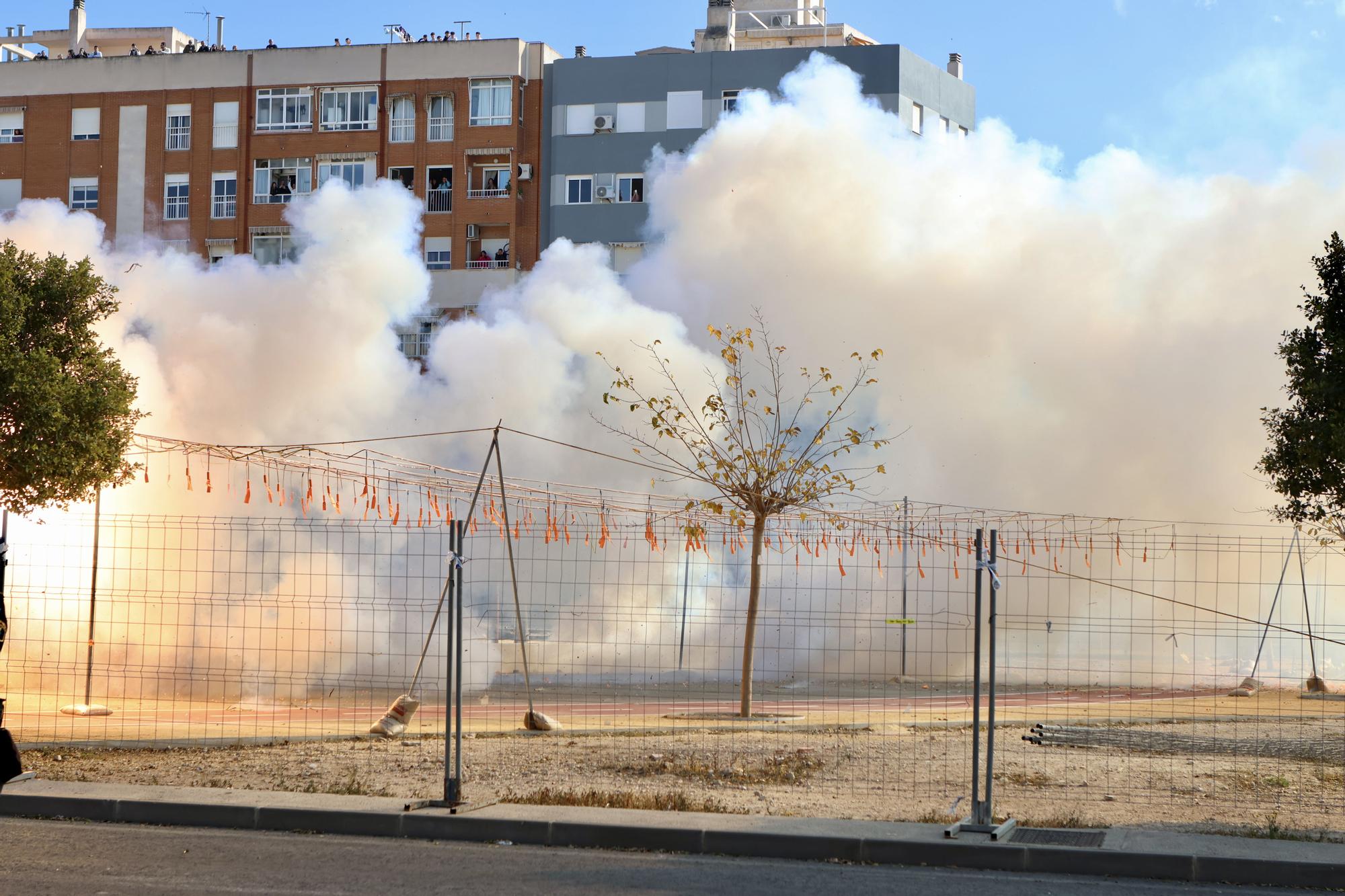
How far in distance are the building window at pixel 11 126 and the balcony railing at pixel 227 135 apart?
657cm

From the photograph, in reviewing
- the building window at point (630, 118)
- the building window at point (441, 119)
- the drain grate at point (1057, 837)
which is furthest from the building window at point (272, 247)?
the drain grate at point (1057, 837)

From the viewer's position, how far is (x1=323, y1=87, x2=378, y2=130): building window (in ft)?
143

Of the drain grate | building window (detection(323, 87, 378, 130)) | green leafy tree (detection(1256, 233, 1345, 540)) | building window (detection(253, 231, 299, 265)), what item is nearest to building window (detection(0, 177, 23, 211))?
building window (detection(253, 231, 299, 265))

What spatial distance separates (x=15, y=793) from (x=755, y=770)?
551cm

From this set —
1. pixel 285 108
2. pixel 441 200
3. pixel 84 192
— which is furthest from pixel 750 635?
pixel 84 192

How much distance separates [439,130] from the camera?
43.4 meters

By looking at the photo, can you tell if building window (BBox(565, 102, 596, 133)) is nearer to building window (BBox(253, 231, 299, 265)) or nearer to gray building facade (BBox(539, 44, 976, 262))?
gray building facade (BBox(539, 44, 976, 262))

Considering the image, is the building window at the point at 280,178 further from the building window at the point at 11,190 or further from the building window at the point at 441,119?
the building window at the point at 11,190

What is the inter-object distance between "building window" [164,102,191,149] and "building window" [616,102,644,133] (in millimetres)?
13452

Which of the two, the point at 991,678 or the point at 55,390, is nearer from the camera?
the point at 991,678

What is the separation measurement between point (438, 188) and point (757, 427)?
15329 millimetres

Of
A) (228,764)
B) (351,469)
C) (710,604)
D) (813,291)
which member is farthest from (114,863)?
(813,291)

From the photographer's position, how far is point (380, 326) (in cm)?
3550

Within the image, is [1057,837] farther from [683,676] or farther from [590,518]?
[590,518]
